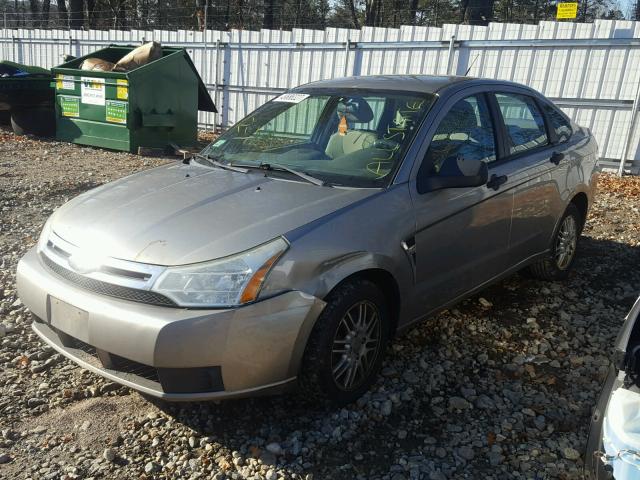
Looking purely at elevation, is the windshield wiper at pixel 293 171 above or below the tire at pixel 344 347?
above

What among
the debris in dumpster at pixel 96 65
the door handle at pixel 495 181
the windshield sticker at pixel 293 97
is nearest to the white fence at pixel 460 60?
the debris in dumpster at pixel 96 65

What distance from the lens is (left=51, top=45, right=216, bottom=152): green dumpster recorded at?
33.3 feet

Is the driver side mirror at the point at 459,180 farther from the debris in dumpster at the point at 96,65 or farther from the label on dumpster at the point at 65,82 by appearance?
the label on dumpster at the point at 65,82

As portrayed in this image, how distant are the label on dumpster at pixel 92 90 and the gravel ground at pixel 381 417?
7.01 m

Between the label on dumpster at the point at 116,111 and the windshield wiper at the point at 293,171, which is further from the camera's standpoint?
the label on dumpster at the point at 116,111

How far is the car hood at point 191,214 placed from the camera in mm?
2607

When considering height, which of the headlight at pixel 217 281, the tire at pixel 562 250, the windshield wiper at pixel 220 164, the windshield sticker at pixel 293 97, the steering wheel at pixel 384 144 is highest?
the windshield sticker at pixel 293 97

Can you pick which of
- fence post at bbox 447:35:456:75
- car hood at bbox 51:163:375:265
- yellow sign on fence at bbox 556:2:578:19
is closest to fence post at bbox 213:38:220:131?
fence post at bbox 447:35:456:75

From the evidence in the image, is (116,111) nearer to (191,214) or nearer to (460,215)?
(191,214)

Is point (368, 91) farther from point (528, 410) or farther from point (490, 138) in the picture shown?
point (528, 410)

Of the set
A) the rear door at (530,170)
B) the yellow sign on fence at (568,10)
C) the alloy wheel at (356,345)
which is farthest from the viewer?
the yellow sign on fence at (568,10)

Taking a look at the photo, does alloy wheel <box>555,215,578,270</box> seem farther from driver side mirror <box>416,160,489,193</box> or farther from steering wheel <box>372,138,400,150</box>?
steering wheel <box>372,138,400,150</box>

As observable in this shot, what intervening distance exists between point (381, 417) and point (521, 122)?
8.33ft

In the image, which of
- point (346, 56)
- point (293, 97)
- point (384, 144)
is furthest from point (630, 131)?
point (384, 144)
